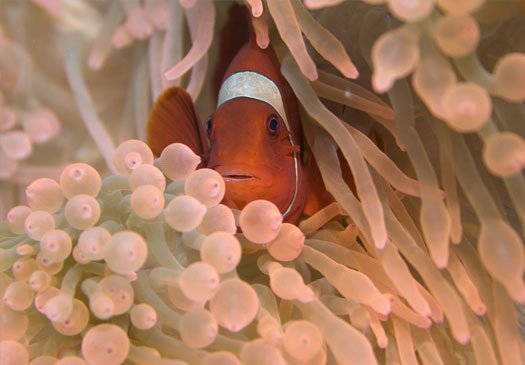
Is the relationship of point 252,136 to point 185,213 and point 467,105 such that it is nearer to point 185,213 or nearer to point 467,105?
point 185,213

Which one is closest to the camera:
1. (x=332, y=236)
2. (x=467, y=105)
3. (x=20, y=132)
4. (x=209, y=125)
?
(x=467, y=105)

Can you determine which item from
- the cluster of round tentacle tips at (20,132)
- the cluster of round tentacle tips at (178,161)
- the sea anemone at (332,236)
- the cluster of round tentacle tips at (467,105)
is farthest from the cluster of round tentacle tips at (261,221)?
the cluster of round tentacle tips at (20,132)

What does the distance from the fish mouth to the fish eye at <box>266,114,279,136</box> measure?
71mm

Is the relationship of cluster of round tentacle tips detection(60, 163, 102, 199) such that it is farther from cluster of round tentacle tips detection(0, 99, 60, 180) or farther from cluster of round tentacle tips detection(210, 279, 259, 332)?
cluster of round tentacle tips detection(0, 99, 60, 180)

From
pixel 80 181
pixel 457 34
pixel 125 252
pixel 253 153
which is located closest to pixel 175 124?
pixel 253 153

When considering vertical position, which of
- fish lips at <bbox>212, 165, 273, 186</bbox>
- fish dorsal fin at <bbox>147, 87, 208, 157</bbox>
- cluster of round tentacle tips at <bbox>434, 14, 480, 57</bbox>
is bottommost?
fish dorsal fin at <bbox>147, 87, 208, 157</bbox>

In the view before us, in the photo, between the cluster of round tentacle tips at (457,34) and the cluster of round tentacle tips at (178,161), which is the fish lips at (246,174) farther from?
the cluster of round tentacle tips at (457,34)

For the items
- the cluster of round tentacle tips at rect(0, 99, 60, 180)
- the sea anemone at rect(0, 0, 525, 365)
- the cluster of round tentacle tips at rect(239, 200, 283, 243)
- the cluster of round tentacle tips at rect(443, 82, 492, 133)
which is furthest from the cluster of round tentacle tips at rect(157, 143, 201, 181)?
the cluster of round tentacle tips at rect(0, 99, 60, 180)

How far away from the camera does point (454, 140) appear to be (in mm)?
691

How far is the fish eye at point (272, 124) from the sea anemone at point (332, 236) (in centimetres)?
5

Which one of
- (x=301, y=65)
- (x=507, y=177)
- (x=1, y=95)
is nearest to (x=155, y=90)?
(x=1, y=95)

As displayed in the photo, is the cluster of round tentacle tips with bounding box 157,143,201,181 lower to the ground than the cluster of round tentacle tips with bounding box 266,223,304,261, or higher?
higher

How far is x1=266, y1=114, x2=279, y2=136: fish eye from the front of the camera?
2.92ft

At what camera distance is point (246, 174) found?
32.4 inches
